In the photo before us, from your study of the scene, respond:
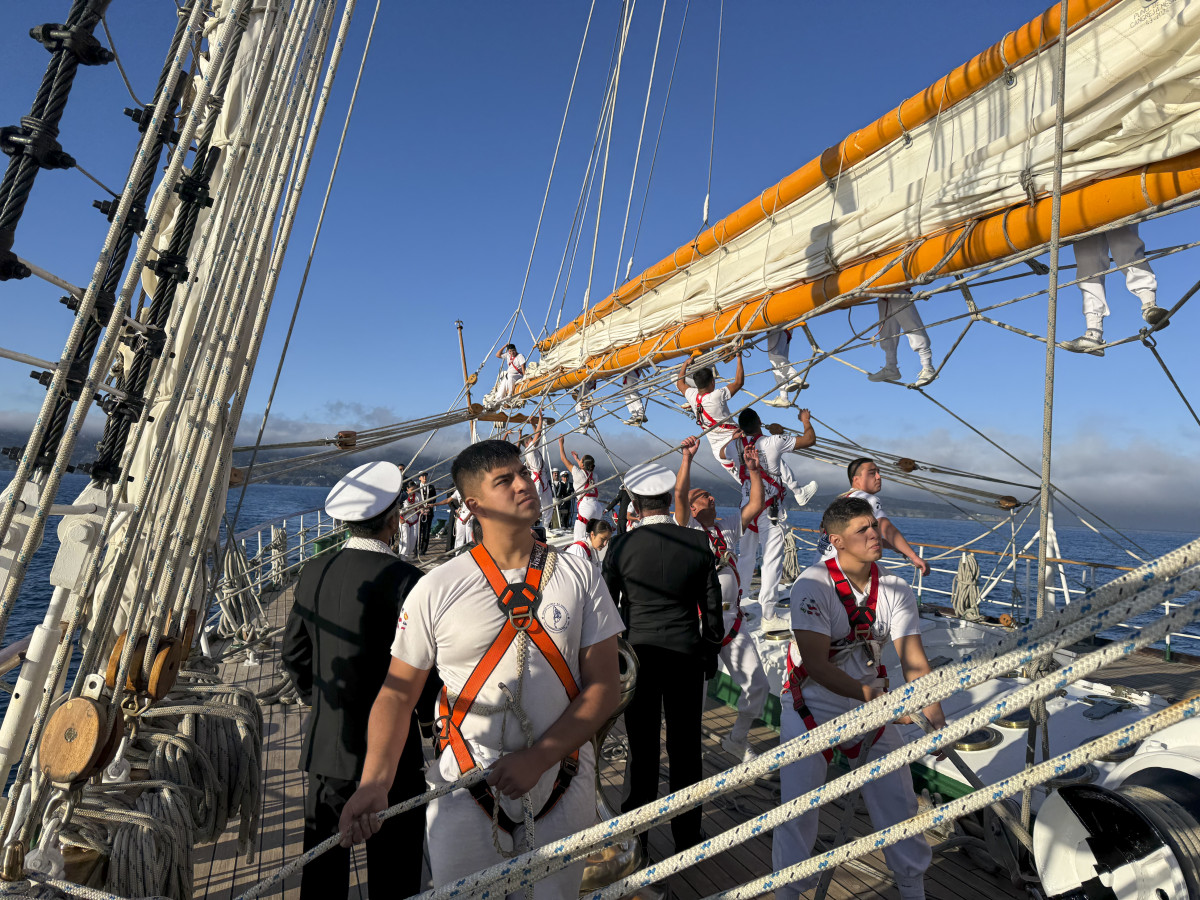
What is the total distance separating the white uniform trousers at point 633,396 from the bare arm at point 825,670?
330 centimetres

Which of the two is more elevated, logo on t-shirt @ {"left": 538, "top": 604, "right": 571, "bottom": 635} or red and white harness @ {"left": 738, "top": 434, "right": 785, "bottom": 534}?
red and white harness @ {"left": 738, "top": 434, "right": 785, "bottom": 534}

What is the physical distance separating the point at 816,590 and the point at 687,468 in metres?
1.69

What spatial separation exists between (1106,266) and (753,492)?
8.83 ft

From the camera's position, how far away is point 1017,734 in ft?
11.5

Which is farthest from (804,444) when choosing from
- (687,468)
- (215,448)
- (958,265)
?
(215,448)

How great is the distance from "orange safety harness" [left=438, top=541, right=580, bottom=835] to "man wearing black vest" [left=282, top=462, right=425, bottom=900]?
0.66m

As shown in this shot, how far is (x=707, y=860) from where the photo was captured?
3133mm

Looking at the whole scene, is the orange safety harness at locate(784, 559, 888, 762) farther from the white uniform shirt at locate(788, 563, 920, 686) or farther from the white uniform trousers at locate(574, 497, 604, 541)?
the white uniform trousers at locate(574, 497, 604, 541)

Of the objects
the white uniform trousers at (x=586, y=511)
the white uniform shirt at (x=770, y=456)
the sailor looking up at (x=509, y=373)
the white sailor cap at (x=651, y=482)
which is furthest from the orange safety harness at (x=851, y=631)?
the sailor looking up at (x=509, y=373)

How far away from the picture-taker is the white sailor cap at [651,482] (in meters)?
3.23

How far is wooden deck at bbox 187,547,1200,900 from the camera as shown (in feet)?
9.25

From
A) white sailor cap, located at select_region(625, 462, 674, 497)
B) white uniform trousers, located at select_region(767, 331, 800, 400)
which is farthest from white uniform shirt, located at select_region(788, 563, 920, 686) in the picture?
white uniform trousers, located at select_region(767, 331, 800, 400)

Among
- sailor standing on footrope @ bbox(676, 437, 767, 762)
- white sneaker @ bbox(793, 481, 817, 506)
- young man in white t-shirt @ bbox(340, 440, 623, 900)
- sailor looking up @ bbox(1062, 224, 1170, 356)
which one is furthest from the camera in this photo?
white sneaker @ bbox(793, 481, 817, 506)

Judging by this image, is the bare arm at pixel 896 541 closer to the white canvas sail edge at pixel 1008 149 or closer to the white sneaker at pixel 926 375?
the white sneaker at pixel 926 375
